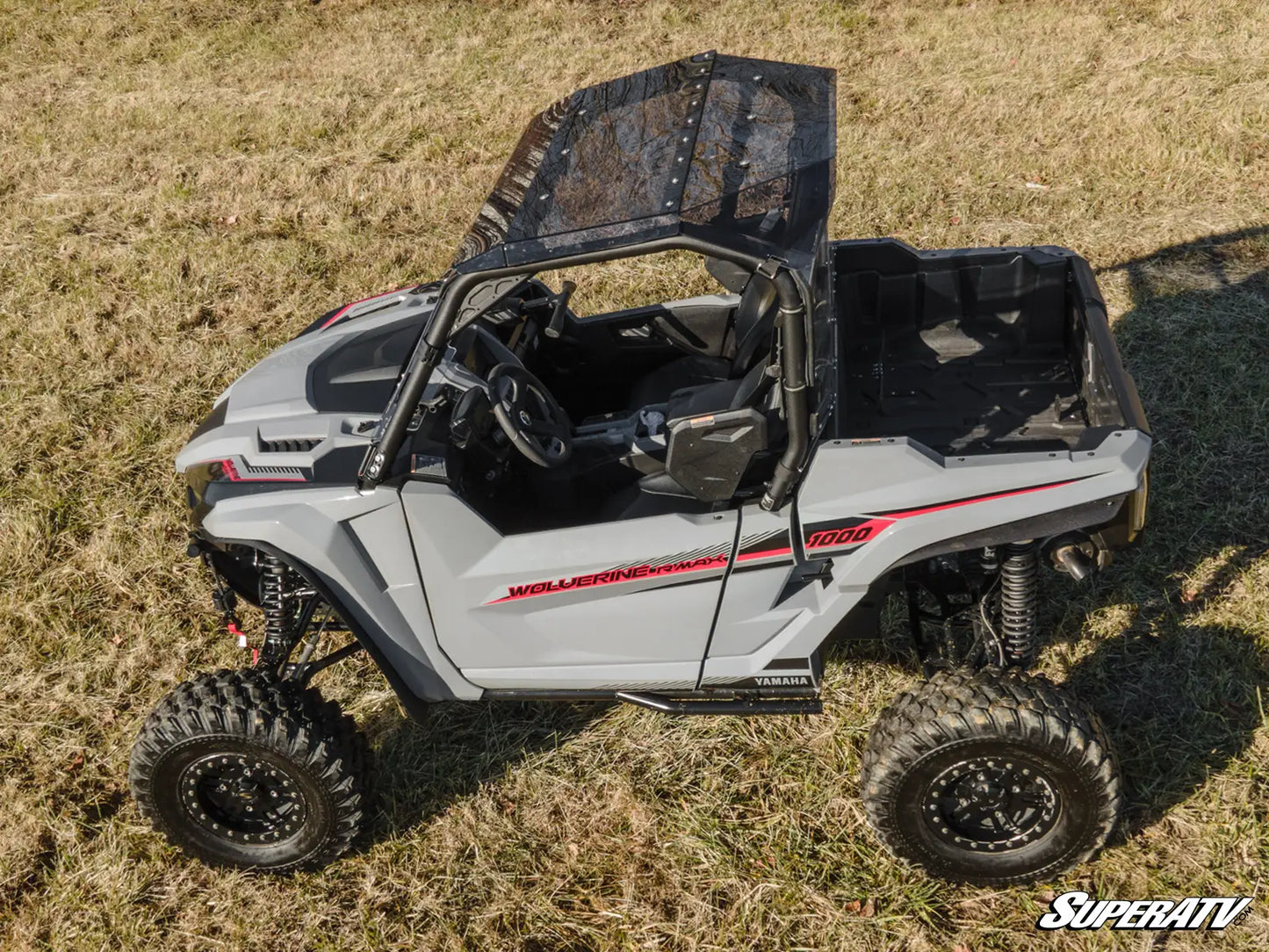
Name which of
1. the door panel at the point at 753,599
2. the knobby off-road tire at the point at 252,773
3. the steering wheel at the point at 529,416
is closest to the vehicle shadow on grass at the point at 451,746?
the knobby off-road tire at the point at 252,773

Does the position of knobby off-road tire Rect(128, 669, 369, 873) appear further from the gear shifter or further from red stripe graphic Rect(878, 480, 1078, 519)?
red stripe graphic Rect(878, 480, 1078, 519)

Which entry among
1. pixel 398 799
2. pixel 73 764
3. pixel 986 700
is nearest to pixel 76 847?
pixel 73 764

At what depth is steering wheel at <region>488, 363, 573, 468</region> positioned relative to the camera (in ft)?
11.8

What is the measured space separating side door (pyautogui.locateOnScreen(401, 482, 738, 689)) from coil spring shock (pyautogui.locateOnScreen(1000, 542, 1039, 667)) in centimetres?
90

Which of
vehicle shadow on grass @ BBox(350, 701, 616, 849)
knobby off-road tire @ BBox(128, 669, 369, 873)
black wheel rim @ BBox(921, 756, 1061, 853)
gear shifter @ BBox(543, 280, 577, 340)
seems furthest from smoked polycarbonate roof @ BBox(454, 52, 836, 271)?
vehicle shadow on grass @ BBox(350, 701, 616, 849)

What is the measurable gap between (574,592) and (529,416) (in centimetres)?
63

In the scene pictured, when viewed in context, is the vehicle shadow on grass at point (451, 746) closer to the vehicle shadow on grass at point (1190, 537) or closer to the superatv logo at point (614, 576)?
the superatv logo at point (614, 576)

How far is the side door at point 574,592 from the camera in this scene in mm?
3436

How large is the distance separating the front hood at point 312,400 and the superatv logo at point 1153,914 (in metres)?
2.68

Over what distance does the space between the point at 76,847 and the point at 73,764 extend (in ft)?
1.39

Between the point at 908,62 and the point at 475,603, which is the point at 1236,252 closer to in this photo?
the point at 908,62

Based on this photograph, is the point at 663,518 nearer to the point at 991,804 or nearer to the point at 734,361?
the point at 734,361

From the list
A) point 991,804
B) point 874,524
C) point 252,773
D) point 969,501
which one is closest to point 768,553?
point 874,524

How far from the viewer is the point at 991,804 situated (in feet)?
11.7
